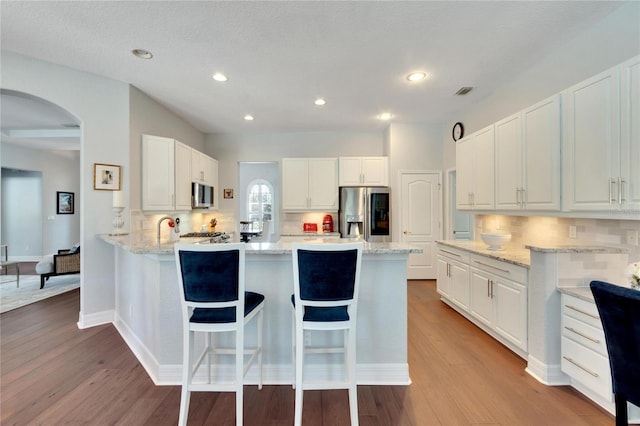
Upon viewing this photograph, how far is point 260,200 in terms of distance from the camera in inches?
332

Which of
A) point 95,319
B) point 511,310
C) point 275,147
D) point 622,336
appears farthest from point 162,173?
point 622,336

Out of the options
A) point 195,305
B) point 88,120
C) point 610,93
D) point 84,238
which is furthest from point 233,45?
point 610,93

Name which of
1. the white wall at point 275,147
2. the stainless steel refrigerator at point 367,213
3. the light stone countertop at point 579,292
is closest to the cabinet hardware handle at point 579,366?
the light stone countertop at point 579,292

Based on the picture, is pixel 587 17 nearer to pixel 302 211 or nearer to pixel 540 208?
pixel 540 208

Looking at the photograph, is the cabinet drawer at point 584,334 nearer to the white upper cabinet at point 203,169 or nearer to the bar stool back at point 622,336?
the bar stool back at point 622,336

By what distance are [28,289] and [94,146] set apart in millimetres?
3207

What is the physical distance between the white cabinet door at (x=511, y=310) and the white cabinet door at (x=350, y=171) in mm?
2958

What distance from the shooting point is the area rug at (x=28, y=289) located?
391 cm

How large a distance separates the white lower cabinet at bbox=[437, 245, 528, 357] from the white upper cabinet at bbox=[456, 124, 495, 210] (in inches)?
25.7

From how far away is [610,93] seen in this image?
188 cm

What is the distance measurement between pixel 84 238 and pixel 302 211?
3245 millimetres

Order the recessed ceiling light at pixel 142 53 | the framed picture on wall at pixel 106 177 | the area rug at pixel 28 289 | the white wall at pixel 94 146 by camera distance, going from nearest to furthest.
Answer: the recessed ceiling light at pixel 142 53 → the white wall at pixel 94 146 → the framed picture on wall at pixel 106 177 → the area rug at pixel 28 289

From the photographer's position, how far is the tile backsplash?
210cm

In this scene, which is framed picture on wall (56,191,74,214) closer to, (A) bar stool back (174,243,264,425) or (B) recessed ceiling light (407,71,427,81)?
(A) bar stool back (174,243,264,425)
